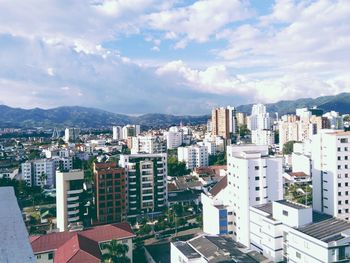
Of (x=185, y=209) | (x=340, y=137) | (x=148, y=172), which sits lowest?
(x=185, y=209)

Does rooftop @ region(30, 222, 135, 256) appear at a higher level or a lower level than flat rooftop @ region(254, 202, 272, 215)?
lower

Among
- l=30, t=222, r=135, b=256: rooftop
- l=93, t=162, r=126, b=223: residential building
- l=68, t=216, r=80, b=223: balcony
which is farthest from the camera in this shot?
l=93, t=162, r=126, b=223: residential building

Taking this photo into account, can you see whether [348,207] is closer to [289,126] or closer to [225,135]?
[289,126]

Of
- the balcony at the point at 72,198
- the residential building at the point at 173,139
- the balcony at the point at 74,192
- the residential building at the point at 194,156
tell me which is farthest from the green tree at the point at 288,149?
the balcony at the point at 72,198

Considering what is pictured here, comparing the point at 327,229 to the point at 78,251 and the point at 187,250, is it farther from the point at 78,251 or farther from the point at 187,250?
the point at 78,251

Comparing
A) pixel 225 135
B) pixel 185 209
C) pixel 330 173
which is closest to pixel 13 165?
pixel 185 209

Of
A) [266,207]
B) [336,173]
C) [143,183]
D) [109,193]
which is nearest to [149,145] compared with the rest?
[143,183]


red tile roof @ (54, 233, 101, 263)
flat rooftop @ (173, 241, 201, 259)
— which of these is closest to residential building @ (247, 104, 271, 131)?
flat rooftop @ (173, 241, 201, 259)

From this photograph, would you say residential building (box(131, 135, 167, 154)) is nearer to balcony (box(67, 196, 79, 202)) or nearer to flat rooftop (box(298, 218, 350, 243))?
balcony (box(67, 196, 79, 202))
